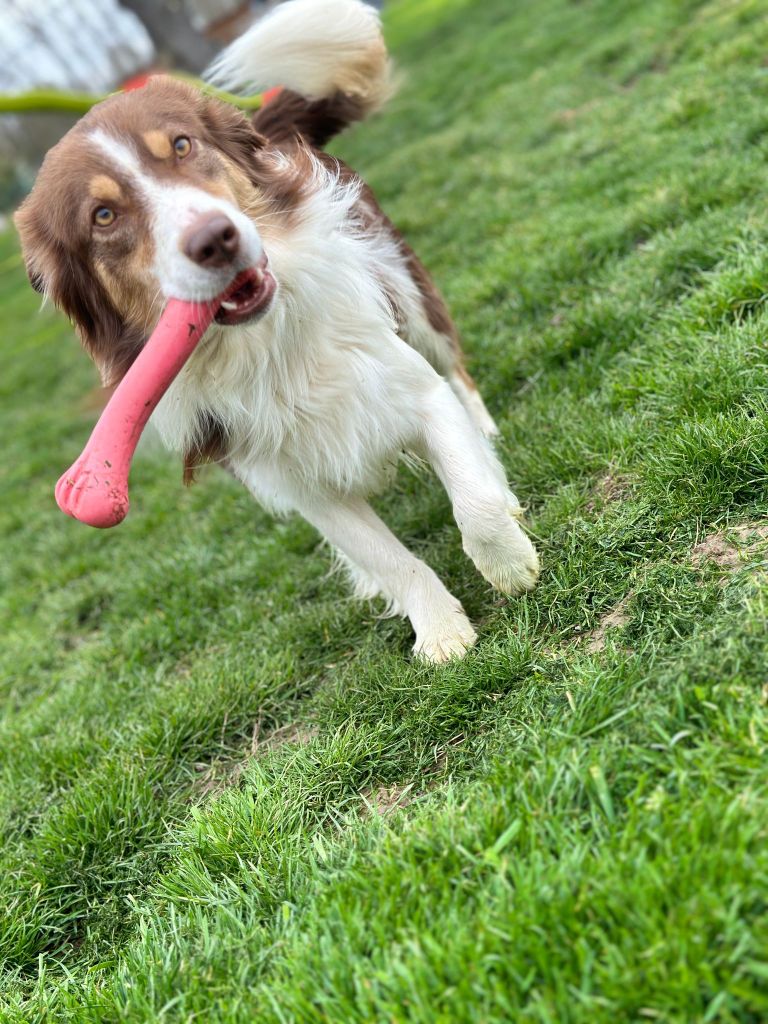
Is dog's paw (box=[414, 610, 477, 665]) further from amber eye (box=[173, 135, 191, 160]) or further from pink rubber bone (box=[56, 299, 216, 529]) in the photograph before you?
amber eye (box=[173, 135, 191, 160])

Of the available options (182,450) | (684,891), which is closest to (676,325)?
(182,450)

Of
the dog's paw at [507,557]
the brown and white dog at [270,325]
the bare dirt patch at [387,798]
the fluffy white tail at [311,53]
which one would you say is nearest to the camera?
the bare dirt patch at [387,798]

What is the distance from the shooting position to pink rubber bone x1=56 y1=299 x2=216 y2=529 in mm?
2539

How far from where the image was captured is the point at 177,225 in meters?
2.55

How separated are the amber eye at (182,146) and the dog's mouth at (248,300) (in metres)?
0.45

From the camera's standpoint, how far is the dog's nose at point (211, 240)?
2.47m

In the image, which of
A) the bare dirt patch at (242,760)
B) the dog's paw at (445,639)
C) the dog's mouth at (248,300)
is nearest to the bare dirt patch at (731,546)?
the dog's paw at (445,639)

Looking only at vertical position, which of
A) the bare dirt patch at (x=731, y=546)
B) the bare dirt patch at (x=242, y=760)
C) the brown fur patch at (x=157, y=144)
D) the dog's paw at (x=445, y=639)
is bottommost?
the bare dirt patch at (x=242, y=760)

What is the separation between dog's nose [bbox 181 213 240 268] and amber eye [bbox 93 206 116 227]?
0.39 meters

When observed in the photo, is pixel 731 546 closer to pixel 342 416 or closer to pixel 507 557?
pixel 507 557

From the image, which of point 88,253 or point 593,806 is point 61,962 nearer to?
point 593,806

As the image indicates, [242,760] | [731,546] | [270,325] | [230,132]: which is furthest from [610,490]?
[230,132]

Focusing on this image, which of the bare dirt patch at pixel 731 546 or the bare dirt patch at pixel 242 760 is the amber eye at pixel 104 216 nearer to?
the bare dirt patch at pixel 242 760

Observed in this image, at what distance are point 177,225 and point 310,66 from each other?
2126 mm
